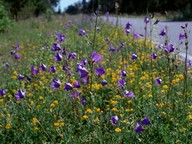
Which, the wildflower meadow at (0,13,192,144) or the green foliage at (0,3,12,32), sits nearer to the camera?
the wildflower meadow at (0,13,192,144)

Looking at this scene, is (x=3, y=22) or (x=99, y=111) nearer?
(x=99, y=111)

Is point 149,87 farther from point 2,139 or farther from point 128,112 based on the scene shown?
point 2,139

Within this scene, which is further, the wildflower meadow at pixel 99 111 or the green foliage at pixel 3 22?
the green foliage at pixel 3 22

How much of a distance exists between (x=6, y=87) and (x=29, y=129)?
82.4 inches

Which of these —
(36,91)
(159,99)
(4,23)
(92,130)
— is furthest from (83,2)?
(4,23)

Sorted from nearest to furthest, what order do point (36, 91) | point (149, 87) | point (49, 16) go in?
point (149, 87)
point (36, 91)
point (49, 16)

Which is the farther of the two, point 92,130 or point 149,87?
point 149,87

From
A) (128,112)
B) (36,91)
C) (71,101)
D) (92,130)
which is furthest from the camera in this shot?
(36,91)

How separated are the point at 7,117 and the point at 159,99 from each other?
57.3 inches

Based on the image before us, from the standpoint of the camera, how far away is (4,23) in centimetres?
1554

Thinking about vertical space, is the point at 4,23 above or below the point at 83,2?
below

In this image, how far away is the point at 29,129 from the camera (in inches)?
143

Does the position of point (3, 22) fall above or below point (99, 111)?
below

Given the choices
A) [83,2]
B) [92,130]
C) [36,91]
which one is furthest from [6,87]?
[92,130]
